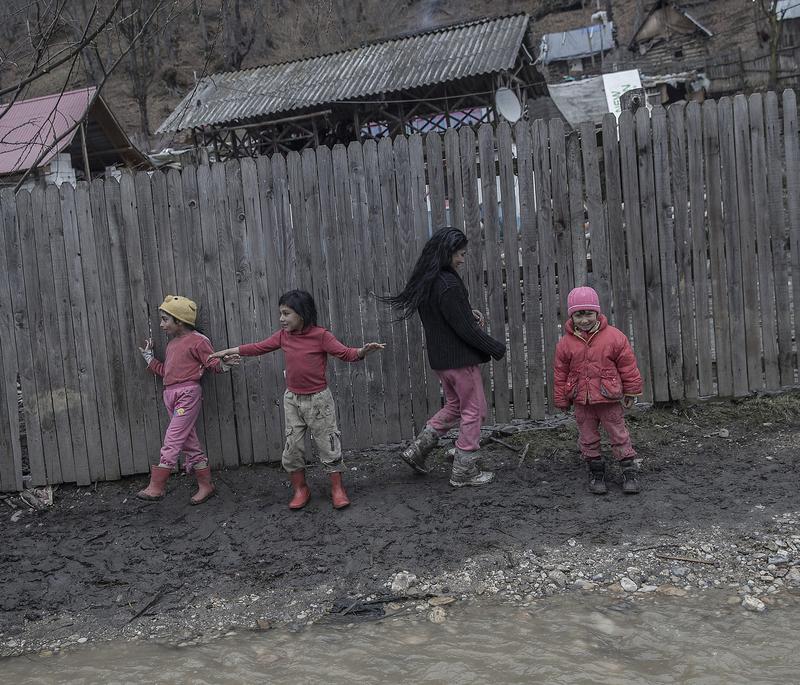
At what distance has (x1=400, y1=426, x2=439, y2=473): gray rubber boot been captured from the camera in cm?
491

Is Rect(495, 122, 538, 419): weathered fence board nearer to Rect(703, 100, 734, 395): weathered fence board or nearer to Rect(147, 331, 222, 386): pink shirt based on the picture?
Rect(703, 100, 734, 395): weathered fence board

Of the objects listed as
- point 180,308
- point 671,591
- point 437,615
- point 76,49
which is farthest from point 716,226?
point 76,49

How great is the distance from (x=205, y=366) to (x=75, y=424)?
3.82ft

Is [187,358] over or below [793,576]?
over

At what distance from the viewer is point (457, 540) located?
421 cm

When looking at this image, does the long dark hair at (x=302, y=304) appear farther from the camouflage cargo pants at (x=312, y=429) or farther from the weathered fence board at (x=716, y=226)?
the weathered fence board at (x=716, y=226)

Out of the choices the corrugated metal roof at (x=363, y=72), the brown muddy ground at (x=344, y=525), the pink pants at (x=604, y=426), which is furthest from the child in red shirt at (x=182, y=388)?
the corrugated metal roof at (x=363, y=72)

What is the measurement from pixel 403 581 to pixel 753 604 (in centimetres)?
164

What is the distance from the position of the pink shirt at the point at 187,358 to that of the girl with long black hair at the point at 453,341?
1308 mm

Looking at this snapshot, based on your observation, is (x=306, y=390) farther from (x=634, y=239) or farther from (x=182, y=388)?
(x=634, y=239)

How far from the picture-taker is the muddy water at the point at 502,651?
3020 millimetres

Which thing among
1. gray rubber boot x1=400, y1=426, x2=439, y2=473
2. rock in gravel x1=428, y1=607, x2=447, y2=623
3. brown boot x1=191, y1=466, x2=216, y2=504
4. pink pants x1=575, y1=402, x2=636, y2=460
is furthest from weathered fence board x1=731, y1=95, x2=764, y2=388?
brown boot x1=191, y1=466, x2=216, y2=504

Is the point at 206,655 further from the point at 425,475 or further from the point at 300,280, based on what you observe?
the point at 300,280

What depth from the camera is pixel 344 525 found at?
14.8 ft
